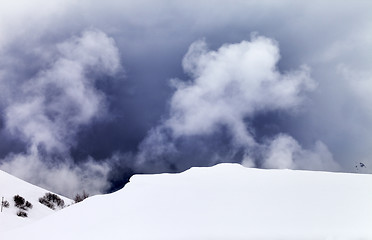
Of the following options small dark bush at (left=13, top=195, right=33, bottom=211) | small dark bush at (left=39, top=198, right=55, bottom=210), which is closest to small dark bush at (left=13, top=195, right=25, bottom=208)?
small dark bush at (left=13, top=195, right=33, bottom=211)

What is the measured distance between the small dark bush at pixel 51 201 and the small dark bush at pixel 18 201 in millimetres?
8415

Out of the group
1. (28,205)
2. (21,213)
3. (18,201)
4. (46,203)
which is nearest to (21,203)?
(18,201)

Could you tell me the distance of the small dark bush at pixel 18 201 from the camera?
5894 cm

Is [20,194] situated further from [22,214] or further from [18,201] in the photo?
[22,214]

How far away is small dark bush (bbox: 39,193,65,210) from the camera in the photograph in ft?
230

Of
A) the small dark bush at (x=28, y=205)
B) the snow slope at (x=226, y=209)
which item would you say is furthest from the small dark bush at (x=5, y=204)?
the snow slope at (x=226, y=209)

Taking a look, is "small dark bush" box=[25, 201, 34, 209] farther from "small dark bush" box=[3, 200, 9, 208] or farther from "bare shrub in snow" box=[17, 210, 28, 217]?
"bare shrub in snow" box=[17, 210, 28, 217]

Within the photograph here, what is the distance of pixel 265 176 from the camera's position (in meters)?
15.5

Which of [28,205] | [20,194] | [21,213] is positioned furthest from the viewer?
[20,194]

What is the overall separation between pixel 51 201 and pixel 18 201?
42.1 ft

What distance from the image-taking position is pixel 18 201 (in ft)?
197

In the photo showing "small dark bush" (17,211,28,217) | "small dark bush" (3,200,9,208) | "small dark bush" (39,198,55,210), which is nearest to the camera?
"small dark bush" (17,211,28,217)

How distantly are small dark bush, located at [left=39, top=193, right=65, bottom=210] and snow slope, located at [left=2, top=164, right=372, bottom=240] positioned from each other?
5892 centimetres

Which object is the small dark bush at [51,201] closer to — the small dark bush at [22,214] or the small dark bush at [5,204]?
the small dark bush at [5,204]
